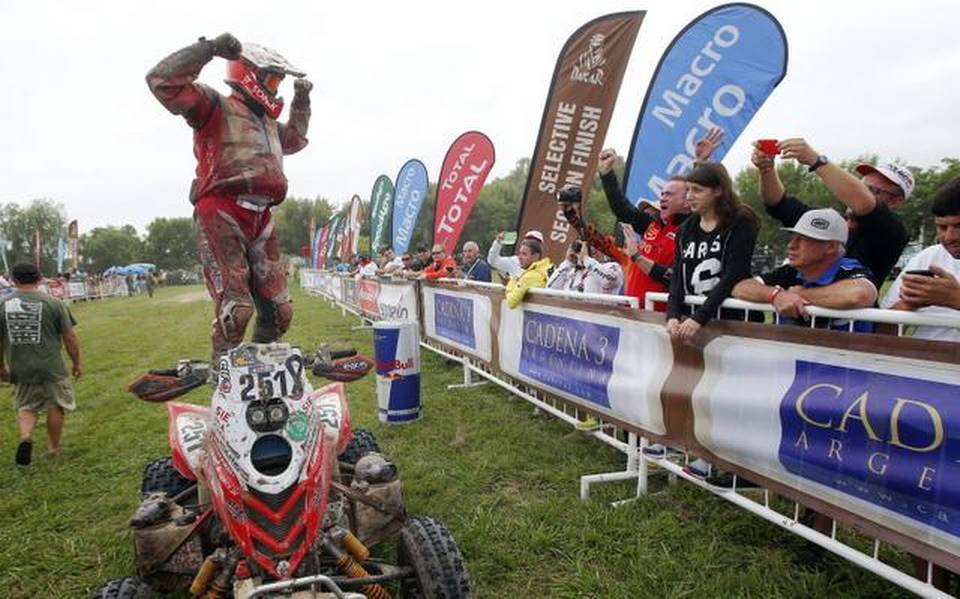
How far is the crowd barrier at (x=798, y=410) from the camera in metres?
2.16

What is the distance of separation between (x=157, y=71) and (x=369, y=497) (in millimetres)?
2253

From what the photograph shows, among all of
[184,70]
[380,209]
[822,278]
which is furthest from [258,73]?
[380,209]

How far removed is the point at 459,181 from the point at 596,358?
7451 mm

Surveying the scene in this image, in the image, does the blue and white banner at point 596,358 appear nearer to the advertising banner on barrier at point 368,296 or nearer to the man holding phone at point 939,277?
the man holding phone at point 939,277

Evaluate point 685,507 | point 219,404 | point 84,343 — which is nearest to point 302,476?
point 219,404

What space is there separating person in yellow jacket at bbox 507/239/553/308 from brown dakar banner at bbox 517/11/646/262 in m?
1.09

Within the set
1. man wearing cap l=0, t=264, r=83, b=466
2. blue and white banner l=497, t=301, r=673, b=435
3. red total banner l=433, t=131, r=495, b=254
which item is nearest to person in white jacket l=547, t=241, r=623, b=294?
blue and white banner l=497, t=301, r=673, b=435

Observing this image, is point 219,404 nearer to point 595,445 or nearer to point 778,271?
point 778,271

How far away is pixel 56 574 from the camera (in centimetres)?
311

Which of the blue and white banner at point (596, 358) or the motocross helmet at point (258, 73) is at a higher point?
the motocross helmet at point (258, 73)

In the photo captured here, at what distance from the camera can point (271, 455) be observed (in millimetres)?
2152

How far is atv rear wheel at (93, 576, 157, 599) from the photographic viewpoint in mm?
2078

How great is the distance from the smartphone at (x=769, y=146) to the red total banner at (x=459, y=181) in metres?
7.77

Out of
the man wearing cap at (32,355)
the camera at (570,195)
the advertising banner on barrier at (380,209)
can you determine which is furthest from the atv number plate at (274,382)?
the advertising banner on barrier at (380,209)
